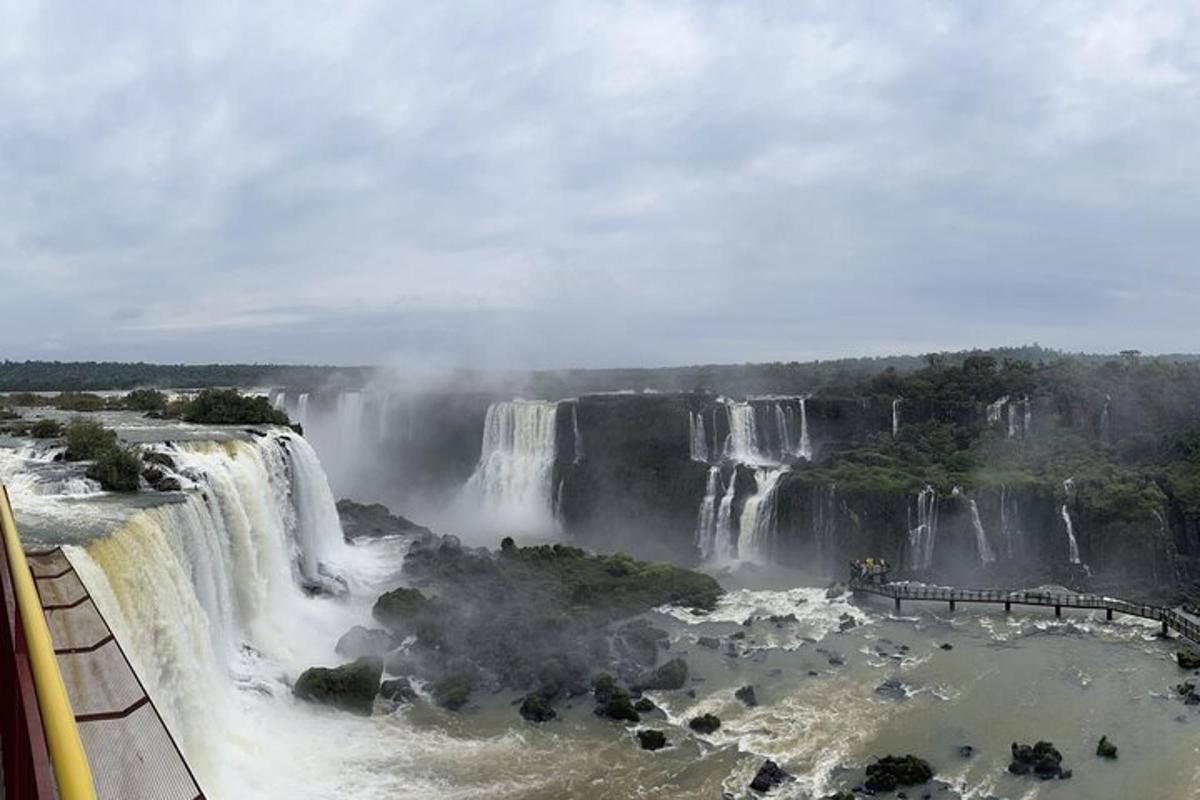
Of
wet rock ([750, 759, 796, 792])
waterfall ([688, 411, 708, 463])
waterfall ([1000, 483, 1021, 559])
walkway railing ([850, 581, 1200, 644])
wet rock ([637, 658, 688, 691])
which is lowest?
wet rock ([750, 759, 796, 792])

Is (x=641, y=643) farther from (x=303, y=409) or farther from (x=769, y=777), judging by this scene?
(x=303, y=409)

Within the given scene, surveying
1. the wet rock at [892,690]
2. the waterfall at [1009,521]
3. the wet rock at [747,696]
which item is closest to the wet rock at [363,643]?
the wet rock at [747,696]

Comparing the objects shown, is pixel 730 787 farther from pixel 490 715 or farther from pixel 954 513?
pixel 954 513

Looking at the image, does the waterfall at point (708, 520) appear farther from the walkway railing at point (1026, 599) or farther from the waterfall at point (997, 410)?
the waterfall at point (997, 410)

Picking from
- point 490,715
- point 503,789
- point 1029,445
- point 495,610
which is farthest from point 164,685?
point 1029,445

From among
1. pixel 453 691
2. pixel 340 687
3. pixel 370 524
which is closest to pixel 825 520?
pixel 370 524

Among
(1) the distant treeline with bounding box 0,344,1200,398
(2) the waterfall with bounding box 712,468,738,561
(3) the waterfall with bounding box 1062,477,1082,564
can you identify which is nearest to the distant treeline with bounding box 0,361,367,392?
(1) the distant treeline with bounding box 0,344,1200,398

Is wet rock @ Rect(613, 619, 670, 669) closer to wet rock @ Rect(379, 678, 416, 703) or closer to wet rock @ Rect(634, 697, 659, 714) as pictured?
wet rock @ Rect(634, 697, 659, 714)
